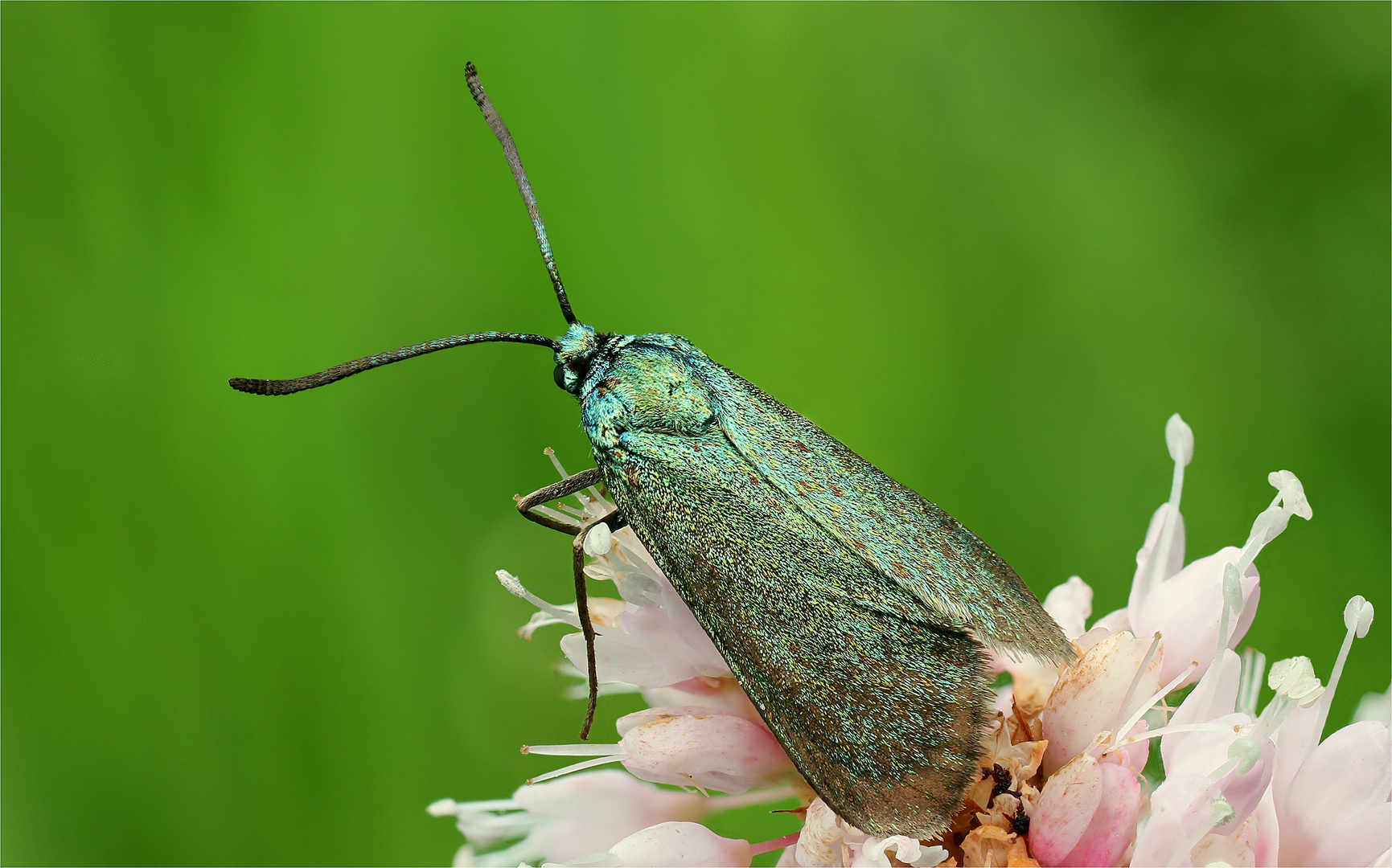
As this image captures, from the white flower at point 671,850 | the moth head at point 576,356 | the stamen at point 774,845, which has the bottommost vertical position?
the stamen at point 774,845

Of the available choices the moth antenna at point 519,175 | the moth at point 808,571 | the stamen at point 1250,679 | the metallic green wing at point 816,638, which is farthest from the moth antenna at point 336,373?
the stamen at point 1250,679

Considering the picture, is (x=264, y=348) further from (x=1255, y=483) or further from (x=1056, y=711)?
(x=1255, y=483)

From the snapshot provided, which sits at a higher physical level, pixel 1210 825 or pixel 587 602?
pixel 587 602

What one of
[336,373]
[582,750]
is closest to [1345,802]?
[582,750]

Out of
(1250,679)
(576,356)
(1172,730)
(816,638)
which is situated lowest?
(1250,679)

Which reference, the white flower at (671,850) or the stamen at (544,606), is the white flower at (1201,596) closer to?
the white flower at (671,850)

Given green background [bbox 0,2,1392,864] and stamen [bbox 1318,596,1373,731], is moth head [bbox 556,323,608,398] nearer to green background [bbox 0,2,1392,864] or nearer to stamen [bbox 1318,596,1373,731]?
green background [bbox 0,2,1392,864]

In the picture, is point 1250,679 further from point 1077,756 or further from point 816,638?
point 816,638

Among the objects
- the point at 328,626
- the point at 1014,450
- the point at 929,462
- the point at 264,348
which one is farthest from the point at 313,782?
the point at 1014,450
